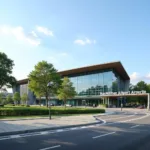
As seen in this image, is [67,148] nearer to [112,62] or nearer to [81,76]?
[112,62]

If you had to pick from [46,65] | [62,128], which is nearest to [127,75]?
[46,65]

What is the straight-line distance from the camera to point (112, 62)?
81.9 m

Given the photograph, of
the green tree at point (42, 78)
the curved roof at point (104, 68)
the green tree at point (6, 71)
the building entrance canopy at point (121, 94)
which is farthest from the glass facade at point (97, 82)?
the green tree at point (6, 71)

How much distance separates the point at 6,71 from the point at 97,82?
54.2m

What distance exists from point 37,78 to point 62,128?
41030 mm

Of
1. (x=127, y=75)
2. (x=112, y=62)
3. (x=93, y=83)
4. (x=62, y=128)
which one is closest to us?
(x=62, y=128)

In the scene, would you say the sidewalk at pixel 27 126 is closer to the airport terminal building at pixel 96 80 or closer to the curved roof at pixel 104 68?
the curved roof at pixel 104 68

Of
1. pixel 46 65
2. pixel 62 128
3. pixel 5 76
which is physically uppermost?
pixel 46 65

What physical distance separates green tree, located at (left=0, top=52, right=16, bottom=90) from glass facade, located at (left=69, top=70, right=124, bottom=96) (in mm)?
50245

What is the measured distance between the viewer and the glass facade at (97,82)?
3413 inches

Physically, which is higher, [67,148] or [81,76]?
[81,76]

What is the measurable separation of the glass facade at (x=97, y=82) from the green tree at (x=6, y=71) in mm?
50245

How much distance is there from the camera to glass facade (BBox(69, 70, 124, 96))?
8669cm

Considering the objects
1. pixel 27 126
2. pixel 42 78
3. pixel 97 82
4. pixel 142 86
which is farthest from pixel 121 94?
pixel 27 126
